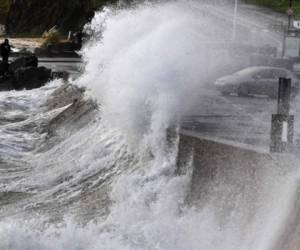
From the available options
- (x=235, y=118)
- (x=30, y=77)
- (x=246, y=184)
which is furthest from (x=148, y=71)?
(x=30, y=77)

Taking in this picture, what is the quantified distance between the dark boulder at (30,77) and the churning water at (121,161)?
4.14 meters

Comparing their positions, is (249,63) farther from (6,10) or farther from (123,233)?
(6,10)

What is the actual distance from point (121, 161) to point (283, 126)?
3.40m

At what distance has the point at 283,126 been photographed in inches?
427

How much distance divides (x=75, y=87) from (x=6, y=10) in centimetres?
3500

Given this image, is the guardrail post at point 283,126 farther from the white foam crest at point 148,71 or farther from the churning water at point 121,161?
the white foam crest at point 148,71

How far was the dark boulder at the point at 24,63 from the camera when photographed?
28047 millimetres

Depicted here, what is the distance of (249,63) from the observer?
24.5m

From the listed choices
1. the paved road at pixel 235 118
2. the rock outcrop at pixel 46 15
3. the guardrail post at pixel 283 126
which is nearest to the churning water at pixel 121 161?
the paved road at pixel 235 118

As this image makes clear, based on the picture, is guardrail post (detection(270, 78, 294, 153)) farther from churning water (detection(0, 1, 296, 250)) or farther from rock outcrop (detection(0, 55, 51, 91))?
rock outcrop (detection(0, 55, 51, 91))

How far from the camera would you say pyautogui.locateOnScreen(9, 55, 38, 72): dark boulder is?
28047 millimetres

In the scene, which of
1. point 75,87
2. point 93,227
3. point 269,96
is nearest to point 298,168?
point 93,227

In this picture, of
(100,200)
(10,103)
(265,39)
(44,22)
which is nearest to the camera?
(100,200)

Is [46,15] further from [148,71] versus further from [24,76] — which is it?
[148,71]
